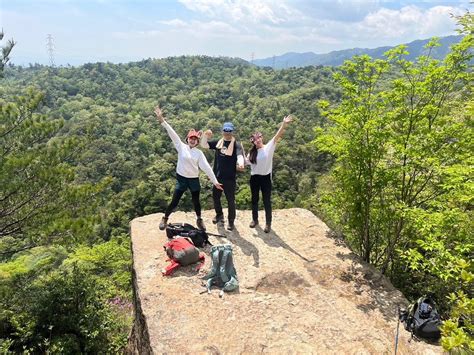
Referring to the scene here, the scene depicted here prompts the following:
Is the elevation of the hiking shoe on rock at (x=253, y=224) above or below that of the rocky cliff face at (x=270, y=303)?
above

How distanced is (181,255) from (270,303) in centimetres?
147

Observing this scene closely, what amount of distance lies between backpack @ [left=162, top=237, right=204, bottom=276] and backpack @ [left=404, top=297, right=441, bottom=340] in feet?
9.71

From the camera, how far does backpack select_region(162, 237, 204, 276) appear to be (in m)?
5.11

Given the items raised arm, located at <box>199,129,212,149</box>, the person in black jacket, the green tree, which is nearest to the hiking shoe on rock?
the person in black jacket

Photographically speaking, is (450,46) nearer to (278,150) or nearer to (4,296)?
(4,296)

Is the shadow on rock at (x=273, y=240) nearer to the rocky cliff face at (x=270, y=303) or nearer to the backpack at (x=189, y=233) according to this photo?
the rocky cliff face at (x=270, y=303)

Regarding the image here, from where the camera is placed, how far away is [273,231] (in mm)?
6711

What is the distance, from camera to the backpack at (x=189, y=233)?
5734 millimetres

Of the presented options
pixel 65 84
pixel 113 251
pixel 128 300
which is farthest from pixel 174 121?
pixel 128 300

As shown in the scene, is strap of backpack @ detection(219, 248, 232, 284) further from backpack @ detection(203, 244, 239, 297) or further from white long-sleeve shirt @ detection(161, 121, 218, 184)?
white long-sleeve shirt @ detection(161, 121, 218, 184)

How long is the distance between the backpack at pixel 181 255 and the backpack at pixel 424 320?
2.96 m

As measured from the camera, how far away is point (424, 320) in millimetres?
4266

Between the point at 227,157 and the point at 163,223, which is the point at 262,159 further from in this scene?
the point at 163,223

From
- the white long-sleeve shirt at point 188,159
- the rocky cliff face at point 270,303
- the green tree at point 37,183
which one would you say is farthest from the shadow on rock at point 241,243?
the green tree at point 37,183
